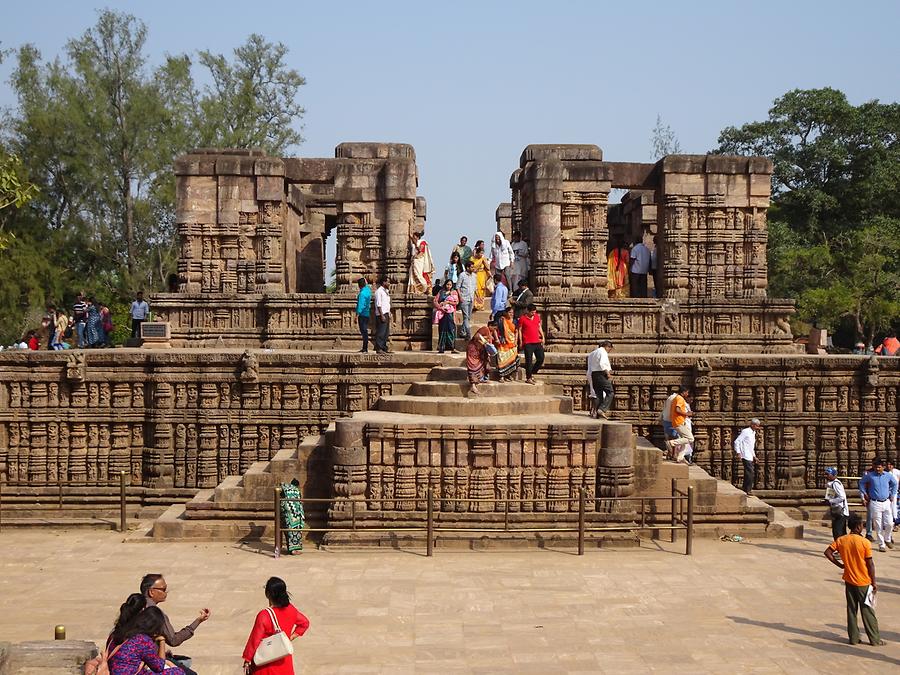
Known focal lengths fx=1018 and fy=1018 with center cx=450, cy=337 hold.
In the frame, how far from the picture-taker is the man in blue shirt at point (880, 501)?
479 inches

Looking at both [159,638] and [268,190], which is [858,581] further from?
[268,190]

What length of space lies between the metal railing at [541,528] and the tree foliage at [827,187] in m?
20.5

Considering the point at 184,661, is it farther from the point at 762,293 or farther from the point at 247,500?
the point at 762,293

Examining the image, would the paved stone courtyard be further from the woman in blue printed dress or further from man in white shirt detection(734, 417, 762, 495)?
man in white shirt detection(734, 417, 762, 495)

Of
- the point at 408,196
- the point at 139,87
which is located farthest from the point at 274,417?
the point at 139,87

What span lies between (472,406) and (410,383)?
2.99 metres

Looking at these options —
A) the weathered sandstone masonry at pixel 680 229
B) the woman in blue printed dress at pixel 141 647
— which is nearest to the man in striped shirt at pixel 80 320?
the weathered sandstone masonry at pixel 680 229

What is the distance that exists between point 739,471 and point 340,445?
7.04 m

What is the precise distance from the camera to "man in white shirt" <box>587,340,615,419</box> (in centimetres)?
1357

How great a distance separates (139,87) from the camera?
104ft

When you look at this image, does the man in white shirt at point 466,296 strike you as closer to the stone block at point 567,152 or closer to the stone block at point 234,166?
the stone block at point 567,152

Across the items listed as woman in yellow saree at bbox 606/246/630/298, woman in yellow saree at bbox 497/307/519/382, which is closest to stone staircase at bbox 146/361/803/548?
woman in yellow saree at bbox 497/307/519/382

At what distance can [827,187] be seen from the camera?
120 feet

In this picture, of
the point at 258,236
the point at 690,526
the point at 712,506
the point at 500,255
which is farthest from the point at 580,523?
the point at 258,236
